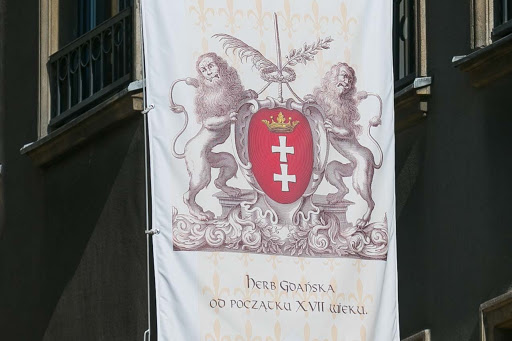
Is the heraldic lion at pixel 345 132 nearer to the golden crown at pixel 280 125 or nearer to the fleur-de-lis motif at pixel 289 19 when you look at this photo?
the golden crown at pixel 280 125

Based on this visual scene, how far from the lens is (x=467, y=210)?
13.8 metres

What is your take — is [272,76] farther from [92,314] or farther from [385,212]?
[92,314]

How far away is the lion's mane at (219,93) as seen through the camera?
41.2 ft

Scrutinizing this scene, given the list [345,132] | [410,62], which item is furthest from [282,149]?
[410,62]

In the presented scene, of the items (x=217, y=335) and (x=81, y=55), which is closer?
(x=217, y=335)

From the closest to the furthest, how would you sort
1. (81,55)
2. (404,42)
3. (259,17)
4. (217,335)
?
1. (217,335)
2. (259,17)
3. (404,42)
4. (81,55)

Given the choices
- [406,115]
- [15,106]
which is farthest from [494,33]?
[15,106]

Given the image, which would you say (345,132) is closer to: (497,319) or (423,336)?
(497,319)

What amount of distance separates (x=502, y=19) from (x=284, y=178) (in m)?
2.11

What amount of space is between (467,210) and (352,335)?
65.8 inches

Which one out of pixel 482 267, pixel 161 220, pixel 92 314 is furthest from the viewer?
pixel 92 314

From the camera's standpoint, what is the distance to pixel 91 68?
16.8m

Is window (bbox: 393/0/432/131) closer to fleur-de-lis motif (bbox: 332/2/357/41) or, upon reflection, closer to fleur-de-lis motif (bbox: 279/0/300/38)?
fleur-de-lis motif (bbox: 332/2/357/41)

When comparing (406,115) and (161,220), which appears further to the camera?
(406,115)
